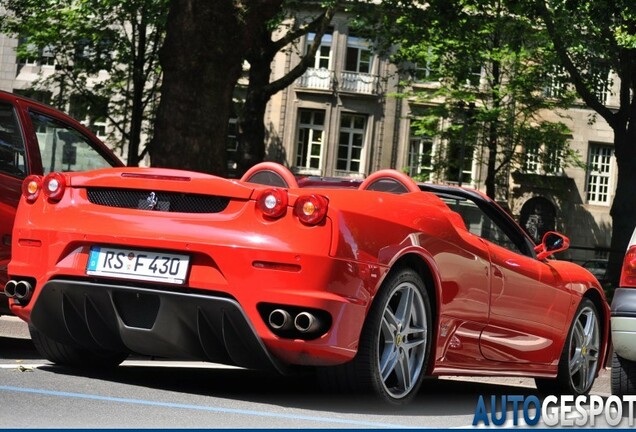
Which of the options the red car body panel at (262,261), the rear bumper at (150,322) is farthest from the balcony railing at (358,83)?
the rear bumper at (150,322)

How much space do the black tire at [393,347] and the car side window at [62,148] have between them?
3779mm

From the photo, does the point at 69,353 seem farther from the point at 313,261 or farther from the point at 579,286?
the point at 579,286

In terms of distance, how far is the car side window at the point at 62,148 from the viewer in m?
9.52

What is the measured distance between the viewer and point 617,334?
782cm

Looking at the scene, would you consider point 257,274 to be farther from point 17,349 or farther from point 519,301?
point 17,349

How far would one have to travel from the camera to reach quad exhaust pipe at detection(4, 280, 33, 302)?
6.87m

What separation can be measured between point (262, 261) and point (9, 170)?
3.60 meters

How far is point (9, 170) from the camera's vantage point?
30.0 ft

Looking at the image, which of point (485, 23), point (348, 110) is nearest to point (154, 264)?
point (485, 23)

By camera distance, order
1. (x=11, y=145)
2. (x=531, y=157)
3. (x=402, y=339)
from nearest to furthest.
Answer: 1. (x=402, y=339)
2. (x=11, y=145)
3. (x=531, y=157)

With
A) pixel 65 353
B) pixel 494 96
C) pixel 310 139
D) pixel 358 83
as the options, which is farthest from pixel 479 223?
pixel 310 139

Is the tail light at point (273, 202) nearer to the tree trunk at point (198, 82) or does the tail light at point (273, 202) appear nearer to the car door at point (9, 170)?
the car door at point (9, 170)

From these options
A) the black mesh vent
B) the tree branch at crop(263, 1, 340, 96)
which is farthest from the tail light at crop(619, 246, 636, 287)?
the tree branch at crop(263, 1, 340, 96)

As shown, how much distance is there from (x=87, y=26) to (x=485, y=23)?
15.2 meters
